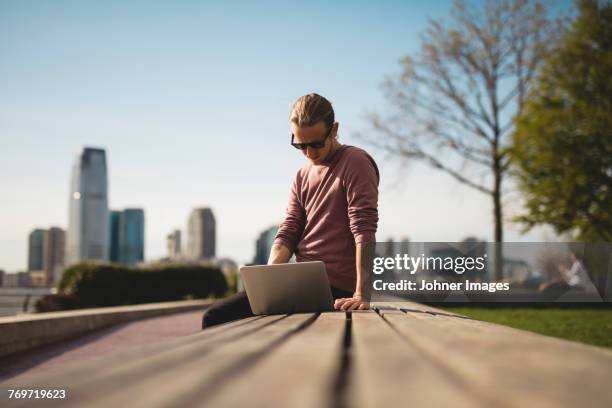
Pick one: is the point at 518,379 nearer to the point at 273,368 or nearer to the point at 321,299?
the point at 273,368

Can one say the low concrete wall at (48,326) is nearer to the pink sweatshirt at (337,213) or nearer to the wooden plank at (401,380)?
the pink sweatshirt at (337,213)

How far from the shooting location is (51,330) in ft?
20.9

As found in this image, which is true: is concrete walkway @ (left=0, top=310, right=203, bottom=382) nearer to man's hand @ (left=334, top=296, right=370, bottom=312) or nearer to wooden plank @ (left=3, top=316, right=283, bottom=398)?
man's hand @ (left=334, top=296, right=370, bottom=312)

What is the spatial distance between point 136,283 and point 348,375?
57.2 ft

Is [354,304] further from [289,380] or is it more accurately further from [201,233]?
[201,233]

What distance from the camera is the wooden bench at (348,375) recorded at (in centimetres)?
84

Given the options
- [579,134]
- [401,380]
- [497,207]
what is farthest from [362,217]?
[497,207]

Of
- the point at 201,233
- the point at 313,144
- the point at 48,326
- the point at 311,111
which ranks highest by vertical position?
the point at 201,233

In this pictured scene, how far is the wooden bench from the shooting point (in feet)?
2.76

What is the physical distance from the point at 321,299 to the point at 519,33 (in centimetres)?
2092

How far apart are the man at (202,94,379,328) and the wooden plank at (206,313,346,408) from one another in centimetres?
185

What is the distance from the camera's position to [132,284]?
17391 mm

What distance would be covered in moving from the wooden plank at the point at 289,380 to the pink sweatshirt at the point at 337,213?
1898mm

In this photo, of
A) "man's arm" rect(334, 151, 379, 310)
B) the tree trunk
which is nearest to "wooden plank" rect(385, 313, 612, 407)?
"man's arm" rect(334, 151, 379, 310)
